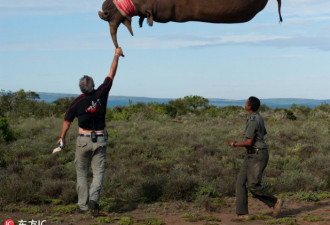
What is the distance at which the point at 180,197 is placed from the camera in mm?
9492

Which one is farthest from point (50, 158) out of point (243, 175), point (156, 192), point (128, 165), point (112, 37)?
point (112, 37)

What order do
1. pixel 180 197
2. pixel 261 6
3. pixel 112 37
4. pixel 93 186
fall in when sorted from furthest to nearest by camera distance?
1. pixel 180 197
2. pixel 93 186
3. pixel 112 37
4. pixel 261 6

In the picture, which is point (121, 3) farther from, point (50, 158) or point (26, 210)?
point (50, 158)

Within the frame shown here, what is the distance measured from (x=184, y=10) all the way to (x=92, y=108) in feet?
13.3

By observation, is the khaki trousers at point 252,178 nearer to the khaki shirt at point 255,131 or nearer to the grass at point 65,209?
the khaki shirt at point 255,131

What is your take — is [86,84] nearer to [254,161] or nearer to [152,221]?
[152,221]

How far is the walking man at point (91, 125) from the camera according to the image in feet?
23.2

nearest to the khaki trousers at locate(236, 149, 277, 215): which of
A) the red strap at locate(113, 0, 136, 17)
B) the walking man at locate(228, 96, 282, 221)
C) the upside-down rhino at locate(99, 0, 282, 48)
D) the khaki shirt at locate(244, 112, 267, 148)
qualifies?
the walking man at locate(228, 96, 282, 221)

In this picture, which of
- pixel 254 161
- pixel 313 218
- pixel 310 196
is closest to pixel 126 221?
pixel 254 161

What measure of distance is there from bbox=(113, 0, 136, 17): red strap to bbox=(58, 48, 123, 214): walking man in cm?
367

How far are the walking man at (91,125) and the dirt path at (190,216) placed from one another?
1.89 ft

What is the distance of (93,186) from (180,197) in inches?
102

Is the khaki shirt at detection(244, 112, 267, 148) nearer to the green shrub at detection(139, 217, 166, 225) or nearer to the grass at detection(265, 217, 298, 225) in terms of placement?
the grass at detection(265, 217, 298, 225)

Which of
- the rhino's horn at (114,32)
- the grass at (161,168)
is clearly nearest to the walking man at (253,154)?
the grass at (161,168)
